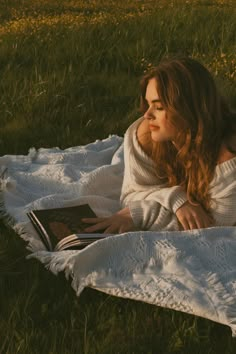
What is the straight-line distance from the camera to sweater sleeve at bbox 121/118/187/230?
12.7ft

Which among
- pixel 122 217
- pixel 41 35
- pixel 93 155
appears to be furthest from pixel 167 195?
pixel 41 35

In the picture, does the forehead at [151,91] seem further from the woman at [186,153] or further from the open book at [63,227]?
the open book at [63,227]

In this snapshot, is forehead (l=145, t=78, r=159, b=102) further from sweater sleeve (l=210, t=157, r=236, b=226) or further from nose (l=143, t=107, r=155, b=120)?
sweater sleeve (l=210, t=157, r=236, b=226)

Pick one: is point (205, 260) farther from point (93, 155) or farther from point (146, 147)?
point (93, 155)

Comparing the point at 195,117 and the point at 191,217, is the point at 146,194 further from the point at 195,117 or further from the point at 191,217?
the point at 195,117

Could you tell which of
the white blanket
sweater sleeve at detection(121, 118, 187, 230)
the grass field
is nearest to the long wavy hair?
sweater sleeve at detection(121, 118, 187, 230)

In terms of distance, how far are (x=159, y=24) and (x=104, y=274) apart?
456 cm

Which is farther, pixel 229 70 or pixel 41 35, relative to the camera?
pixel 41 35

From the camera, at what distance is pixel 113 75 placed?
6621 mm

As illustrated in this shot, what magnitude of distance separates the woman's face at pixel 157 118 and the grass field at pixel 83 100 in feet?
2.18

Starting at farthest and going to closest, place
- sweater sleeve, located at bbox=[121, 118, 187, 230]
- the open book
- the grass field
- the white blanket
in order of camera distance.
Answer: sweater sleeve, located at bbox=[121, 118, 187, 230], the open book, the white blanket, the grass field

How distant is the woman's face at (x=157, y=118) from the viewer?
12.3ft

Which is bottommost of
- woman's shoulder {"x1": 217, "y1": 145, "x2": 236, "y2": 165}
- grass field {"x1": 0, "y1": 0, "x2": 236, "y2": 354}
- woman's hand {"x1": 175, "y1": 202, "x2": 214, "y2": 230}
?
grass field {"x1": 0, "y1": 0, "x2": 236, "y2": 354}

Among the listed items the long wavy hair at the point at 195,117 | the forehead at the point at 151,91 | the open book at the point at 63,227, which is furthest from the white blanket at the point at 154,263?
the forehead at the point at 151,91
